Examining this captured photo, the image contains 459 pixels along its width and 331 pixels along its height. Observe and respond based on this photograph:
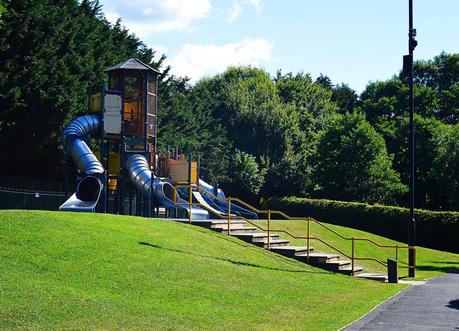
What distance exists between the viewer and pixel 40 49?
4097cm

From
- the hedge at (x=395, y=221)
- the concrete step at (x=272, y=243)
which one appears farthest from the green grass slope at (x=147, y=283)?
the hedge at (x=395, y=221)

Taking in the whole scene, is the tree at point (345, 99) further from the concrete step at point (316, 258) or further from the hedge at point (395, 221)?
the concrete step at point (316, 258)

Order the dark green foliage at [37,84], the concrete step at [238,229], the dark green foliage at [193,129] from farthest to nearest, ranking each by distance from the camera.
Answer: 1. the dark green foliage at [193,129]
2. the dark green foliage at [37,84]
3. the concrete step at [238,229]

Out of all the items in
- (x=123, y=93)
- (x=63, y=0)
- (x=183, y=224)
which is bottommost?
(x=183, y=224)

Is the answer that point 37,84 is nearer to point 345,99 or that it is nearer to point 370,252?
point 370,252

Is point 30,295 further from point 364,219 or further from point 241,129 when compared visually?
point 241,129

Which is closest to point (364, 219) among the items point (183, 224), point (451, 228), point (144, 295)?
point (451, 228)

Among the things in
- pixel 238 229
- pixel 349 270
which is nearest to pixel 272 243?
pixel 238 229

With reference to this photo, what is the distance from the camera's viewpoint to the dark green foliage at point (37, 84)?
39.4 m

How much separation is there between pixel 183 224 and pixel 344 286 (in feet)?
22.2

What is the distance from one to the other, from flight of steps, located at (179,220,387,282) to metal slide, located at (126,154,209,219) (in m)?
2.77

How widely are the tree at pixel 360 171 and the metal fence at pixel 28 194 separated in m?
26.2

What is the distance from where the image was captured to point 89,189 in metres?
31.5

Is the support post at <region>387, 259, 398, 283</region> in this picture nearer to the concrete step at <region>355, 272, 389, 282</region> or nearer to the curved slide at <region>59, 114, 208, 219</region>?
the concrete step at <region>355, 272, 389, 282</region>
